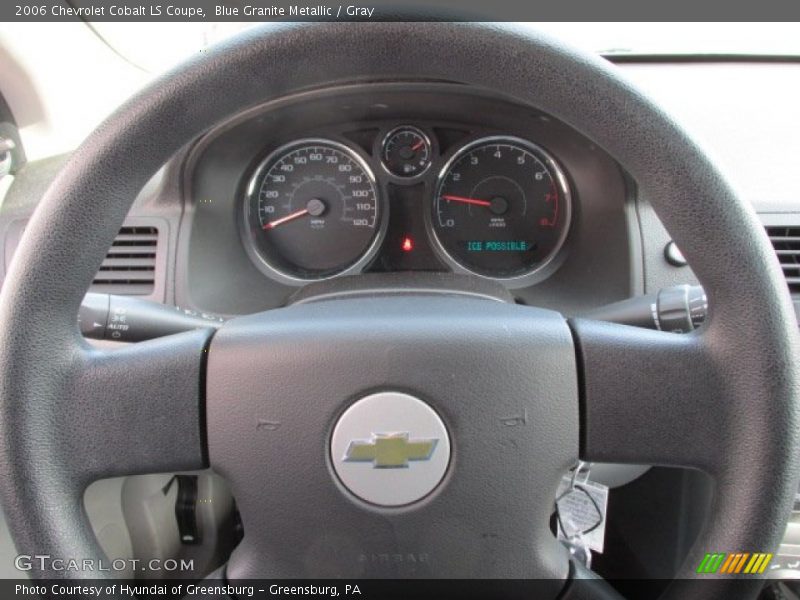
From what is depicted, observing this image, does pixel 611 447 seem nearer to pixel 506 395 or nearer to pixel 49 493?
pixel 506 395

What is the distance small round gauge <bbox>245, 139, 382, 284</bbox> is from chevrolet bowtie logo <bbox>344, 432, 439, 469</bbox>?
115 centimetres

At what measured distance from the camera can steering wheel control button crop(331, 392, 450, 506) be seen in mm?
931

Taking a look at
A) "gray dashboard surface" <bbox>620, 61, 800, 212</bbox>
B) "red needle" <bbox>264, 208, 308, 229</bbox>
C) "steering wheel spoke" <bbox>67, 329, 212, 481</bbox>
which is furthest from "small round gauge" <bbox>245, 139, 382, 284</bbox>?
"steering wheel spoke" <bbox>67, 329, 212, 481</bbox>

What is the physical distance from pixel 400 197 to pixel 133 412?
130 cm

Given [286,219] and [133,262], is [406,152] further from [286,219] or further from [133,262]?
[133,262]

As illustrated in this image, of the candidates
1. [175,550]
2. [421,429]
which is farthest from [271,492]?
[175,550]

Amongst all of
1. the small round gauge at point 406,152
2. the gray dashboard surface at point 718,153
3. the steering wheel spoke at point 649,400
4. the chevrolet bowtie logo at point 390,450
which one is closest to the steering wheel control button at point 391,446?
the chevrolet bowtie logo at point 390,450

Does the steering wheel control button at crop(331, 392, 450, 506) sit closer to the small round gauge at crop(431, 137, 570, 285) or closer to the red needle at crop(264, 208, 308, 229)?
the small round gauge at crop(431, 137, 570, 285)

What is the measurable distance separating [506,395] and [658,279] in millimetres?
834

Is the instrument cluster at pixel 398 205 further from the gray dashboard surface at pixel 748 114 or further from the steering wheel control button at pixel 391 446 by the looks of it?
the steering wheel control button at pixel 391 446

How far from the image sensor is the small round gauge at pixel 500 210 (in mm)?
2008

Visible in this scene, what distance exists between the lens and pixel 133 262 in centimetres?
178

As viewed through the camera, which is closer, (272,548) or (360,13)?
(360,13)

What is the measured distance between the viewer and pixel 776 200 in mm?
1647
